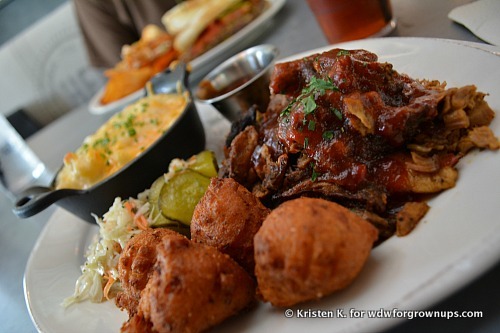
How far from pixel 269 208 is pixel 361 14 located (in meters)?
1.96

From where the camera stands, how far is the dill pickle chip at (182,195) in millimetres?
2340

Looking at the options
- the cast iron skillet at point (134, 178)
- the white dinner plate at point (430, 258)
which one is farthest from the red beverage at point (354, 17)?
the cast iron skillet at point (134, 178)

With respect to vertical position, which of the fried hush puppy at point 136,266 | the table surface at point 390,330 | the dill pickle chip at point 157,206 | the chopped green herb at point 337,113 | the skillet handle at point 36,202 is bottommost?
the table surface at point 390,330

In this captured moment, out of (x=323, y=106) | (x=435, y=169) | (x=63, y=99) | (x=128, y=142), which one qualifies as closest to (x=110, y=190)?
(x=128, y=142)


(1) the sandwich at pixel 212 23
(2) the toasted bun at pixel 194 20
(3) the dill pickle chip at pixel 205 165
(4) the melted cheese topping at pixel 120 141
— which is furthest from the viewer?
(2) the toasted bun at pixel 194 20

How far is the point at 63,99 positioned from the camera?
29.2 ft

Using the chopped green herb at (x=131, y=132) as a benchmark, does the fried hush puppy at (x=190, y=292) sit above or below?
below

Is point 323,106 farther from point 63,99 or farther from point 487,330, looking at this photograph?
point 63,99

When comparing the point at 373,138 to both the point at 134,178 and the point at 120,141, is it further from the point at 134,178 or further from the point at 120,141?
the point at 120,141

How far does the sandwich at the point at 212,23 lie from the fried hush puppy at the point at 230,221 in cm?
370

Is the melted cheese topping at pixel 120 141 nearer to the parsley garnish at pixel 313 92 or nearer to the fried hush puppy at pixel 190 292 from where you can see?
the parsley garnish at pixel 313 92

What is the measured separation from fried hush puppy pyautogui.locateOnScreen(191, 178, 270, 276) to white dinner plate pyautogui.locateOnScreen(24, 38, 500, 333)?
0.81 feet

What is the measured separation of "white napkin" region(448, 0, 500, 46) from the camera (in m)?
2.27

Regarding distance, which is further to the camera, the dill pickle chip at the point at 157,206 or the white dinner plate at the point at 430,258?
the dill pickle chip at the point at 157,206
